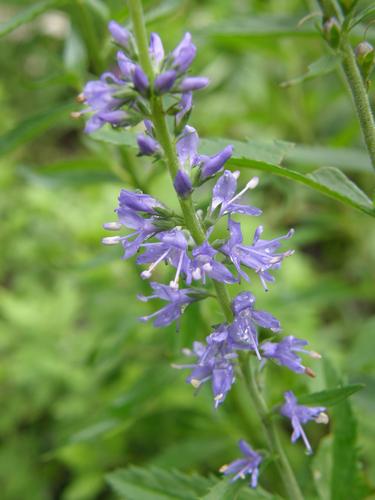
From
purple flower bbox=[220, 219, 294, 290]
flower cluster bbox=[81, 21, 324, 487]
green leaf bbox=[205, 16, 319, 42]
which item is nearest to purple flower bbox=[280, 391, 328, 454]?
flower cluster bbox=[81, 21, 324, 487]

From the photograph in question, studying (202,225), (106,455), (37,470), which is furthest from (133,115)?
(37,470)

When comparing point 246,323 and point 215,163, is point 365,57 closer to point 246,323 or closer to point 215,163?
point 215,163

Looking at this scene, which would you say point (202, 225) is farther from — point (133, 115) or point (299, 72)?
point (299, 72)

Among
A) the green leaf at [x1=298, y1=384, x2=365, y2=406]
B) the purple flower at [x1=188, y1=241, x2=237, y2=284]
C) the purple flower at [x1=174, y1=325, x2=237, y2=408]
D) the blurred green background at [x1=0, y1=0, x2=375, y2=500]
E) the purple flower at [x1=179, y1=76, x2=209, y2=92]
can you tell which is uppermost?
the purple flower at [x1=179, y1=76, x2=209, y2=92]

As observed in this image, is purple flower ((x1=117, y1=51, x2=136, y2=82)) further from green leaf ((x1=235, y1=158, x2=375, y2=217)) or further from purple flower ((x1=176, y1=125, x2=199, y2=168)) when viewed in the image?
green leaf ((x1=235, y1=158, x2=375, y2=217))

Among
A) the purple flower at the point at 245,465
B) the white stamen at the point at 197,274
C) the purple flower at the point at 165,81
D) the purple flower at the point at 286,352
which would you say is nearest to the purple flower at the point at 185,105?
the purple flower at the point at 165,81
